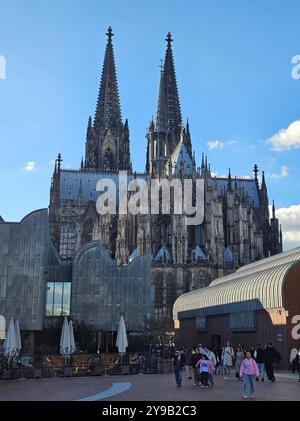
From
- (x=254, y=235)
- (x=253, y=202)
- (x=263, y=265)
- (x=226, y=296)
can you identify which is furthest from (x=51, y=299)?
(x=253, y=202)

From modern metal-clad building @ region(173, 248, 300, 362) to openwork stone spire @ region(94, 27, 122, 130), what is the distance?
53.4 meters

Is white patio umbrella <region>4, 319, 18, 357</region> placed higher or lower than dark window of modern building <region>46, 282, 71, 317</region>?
lower

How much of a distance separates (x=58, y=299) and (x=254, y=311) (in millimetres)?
17882

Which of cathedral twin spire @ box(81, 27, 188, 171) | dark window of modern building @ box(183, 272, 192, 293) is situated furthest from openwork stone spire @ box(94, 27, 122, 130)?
dark window of modern building @ box(183, 272, 192, 293)

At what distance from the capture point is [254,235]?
7244 cm

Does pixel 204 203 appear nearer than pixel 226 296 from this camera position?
No

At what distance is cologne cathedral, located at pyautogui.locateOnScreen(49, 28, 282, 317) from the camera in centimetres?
6569

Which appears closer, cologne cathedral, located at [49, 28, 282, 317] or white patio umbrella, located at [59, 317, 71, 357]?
white patio umbrella, located at [59, 317, 71, 357]

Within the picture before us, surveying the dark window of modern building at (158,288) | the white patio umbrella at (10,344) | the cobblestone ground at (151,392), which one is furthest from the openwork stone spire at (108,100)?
the cobblestone ground at (151,392)

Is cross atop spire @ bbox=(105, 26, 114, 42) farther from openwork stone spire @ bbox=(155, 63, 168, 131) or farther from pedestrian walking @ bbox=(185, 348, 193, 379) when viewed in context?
pedestrian walking @ bbox=(185, 348, 193, 379)

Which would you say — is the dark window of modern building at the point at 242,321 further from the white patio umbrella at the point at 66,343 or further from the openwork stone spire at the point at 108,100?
the openwork stone spire at the point at 108,100

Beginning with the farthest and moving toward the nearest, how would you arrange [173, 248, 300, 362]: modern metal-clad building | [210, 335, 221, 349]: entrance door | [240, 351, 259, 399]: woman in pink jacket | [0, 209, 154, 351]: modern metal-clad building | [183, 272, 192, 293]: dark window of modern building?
[183, 272, 192, 293]: dark window of modern building
[0, 209, 154, 351]: modern metal-clad building
[210, 335, 221, 349]: entrance door
[173, 248, 300, 362]: modern metal-clad building
[240, 351, 259, 399]: woman in pink jacket
